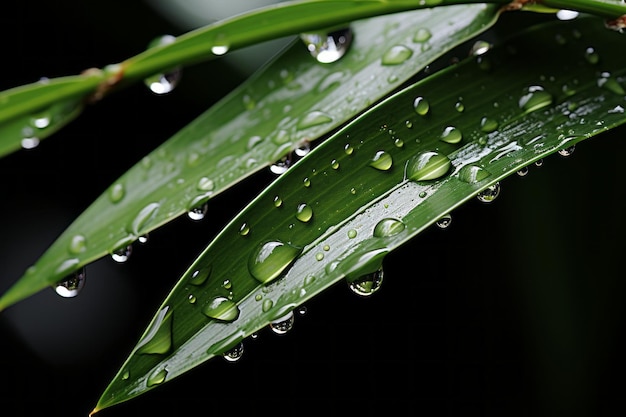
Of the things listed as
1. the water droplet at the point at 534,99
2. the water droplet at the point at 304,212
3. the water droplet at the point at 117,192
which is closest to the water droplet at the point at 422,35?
the water droplet at the point at 534,99

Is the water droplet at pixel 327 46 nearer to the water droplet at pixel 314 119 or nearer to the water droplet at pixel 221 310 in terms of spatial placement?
the water droplet at pixel 314 119

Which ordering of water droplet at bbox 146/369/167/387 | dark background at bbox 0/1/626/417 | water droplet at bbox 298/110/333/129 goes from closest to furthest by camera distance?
water droplet at bbox 146/369/167/387 < water droplet at bbox 298/110/333/129 < dark background at bbox 0/1/626/417

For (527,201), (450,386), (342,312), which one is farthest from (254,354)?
(527,201)

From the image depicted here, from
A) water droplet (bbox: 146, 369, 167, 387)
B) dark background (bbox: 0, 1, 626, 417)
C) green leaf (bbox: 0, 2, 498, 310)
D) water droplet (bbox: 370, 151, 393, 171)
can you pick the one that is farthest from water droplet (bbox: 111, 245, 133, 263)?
dark background (bbox: 0, 1, 626, 417)

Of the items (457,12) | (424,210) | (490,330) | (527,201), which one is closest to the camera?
(424,210)

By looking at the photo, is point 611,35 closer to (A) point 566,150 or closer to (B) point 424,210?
(A) point 566,150

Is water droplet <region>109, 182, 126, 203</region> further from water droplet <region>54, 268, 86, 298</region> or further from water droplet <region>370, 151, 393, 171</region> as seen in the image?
water droplet <region>370, 151, 393, 171</region>
